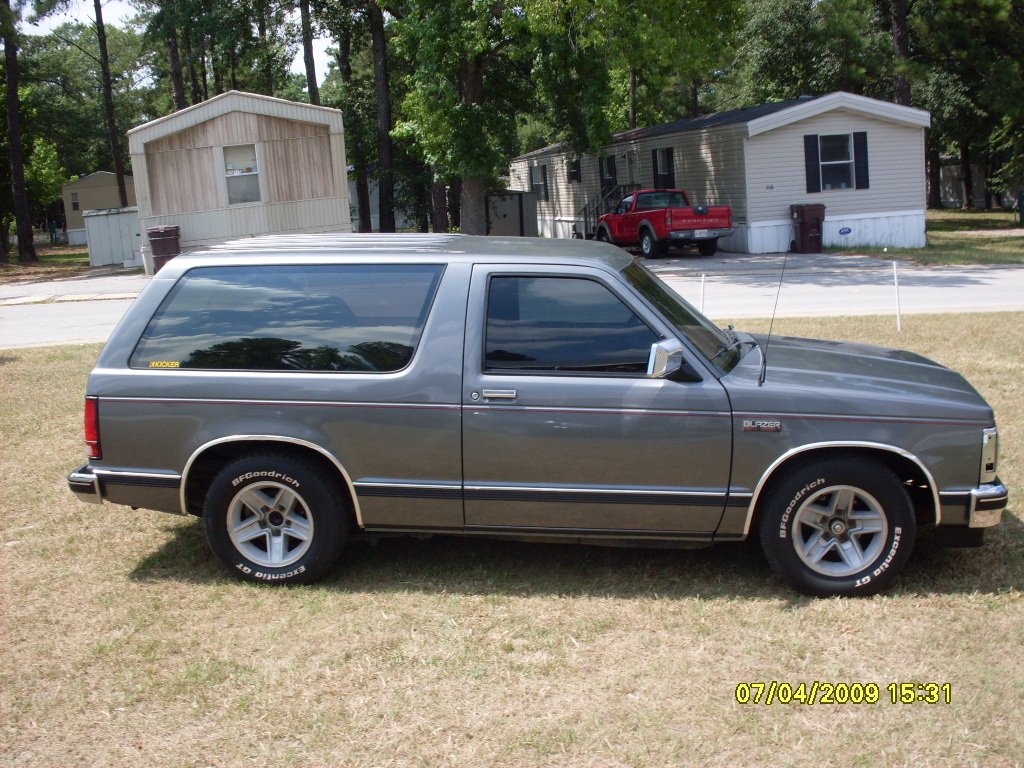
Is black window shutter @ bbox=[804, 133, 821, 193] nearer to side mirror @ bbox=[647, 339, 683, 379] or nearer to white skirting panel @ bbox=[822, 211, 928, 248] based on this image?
white skirting panel @ bbox=[822, 211, 928, 248]

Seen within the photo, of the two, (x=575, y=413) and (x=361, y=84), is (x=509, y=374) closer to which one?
(x=575, y=413)

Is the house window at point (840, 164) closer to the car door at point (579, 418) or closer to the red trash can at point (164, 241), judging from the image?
the red trash can at point (164, 241)

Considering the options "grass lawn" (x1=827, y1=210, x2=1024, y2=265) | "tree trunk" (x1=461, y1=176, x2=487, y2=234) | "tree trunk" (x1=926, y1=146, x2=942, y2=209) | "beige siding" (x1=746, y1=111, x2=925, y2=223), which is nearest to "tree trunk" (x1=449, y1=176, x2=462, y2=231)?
"tree trunk" (x1=461, y1=176, x2=487, y2=234)

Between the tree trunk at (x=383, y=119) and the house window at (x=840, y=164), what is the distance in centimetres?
1246

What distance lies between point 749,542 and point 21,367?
9.22 meters

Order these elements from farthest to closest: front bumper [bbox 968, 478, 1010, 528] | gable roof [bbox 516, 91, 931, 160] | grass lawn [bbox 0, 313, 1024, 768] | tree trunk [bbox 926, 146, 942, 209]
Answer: tree trunk [bbox 926, 146, 942, 209] < gable roof [bbox 516, 91, 931, 160] < front bumper [bbox 968, 478, 1010, 528] < grass lawn [bbox 0, 313, 1024, 768]

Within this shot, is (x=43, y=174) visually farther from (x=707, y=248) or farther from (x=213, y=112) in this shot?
(x=707, y=248)

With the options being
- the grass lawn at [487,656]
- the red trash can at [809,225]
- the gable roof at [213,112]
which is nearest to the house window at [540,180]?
the red trash can at [809,225]

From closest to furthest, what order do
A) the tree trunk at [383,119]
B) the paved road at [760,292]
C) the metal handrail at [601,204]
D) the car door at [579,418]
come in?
the car door at [579,418]
the paved road at [760,292]
the tree trunk at [383,119]
the metal handrail at [601,204]

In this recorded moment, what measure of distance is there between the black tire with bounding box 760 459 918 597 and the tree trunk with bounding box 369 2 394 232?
2633cm

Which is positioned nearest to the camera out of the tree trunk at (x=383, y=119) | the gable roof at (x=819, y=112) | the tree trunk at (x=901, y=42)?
the gable roof at (x=819, y=112)

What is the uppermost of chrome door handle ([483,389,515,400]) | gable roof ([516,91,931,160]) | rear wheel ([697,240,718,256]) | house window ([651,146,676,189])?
gable roof ([516,91,931,160])

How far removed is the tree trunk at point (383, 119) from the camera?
98.6 feet

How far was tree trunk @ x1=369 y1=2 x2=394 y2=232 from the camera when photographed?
30.1 meters
